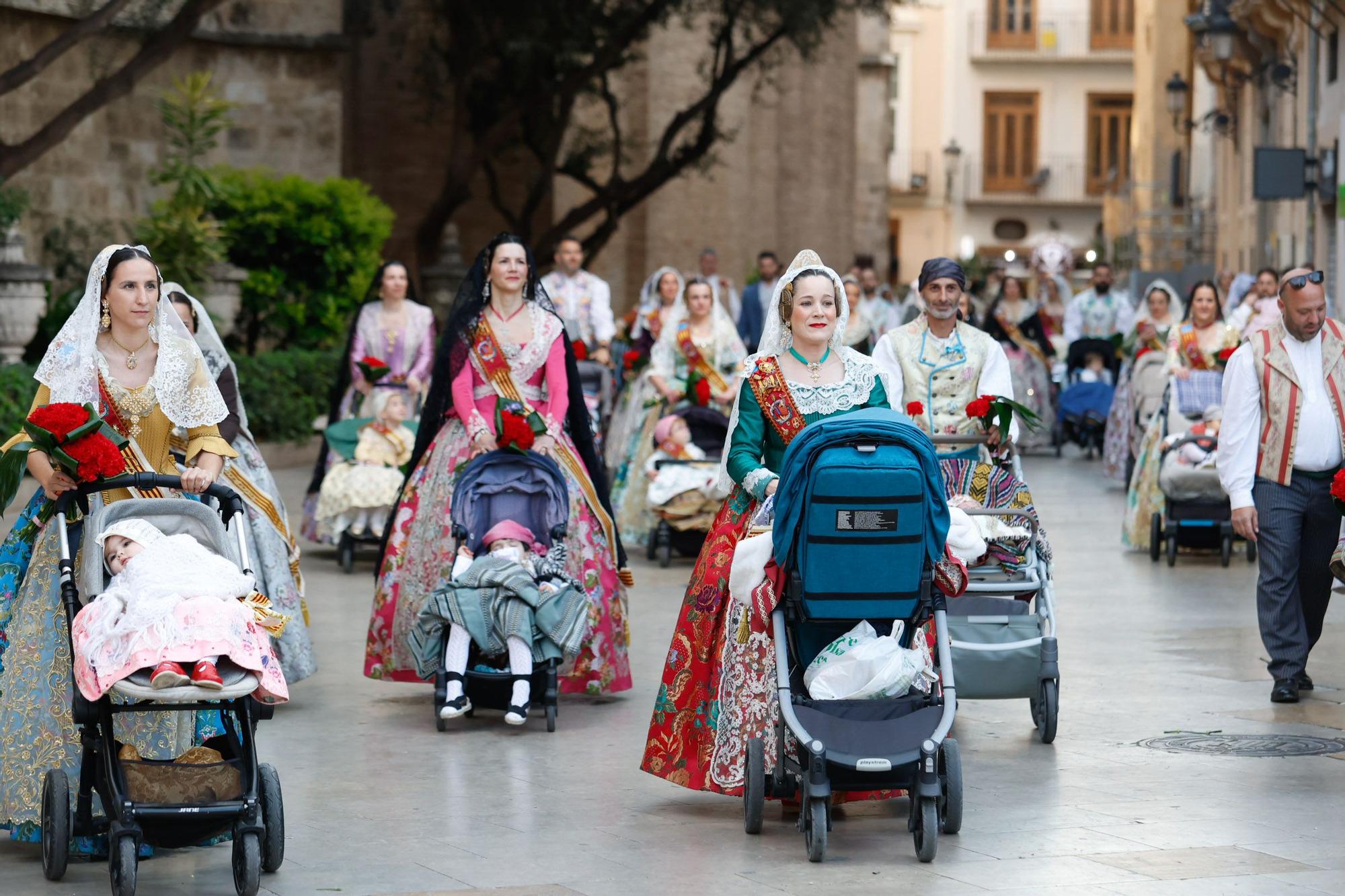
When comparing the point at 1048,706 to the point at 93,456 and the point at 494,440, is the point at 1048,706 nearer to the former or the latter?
the point at 494,440

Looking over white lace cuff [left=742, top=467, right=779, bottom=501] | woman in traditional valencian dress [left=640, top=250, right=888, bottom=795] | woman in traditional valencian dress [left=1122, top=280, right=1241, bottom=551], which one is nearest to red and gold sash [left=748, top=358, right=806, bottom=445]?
woman in traditional valencian dress [left=640, top=250, right=888, bottom=795]

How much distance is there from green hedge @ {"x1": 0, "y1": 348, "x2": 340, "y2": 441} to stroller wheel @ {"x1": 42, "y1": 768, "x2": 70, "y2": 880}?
46.4 ft

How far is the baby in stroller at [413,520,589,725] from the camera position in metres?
8.77

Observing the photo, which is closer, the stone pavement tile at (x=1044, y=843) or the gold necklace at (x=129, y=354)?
the stone pavement tile at (x=1044, y=843)

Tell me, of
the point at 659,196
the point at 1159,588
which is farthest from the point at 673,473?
the point at 659,196

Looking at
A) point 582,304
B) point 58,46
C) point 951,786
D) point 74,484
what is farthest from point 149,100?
point 951,786

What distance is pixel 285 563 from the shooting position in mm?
9656

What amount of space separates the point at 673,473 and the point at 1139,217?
35906 millimetres

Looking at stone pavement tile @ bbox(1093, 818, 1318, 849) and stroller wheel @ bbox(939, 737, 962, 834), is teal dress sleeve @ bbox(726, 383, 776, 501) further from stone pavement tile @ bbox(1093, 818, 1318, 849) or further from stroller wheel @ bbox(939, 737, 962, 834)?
stone pavement tile @ bbox(1093, 818, 1318, 849)

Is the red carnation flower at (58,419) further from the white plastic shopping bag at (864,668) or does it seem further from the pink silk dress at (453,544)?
the pink silk dress at (453,544)

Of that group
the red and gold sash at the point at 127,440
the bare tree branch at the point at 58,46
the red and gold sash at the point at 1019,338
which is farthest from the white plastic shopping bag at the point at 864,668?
the red and gold sash at the point at 1019,338

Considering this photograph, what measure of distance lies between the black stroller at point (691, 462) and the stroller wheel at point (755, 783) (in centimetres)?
740

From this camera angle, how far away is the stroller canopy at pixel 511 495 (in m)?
9.22

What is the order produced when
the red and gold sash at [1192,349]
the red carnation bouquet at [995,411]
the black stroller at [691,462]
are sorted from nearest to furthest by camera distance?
the red carnation bouquet at [995,411], the black stroller at [691,462], the red and gold sash at [1192,349]
